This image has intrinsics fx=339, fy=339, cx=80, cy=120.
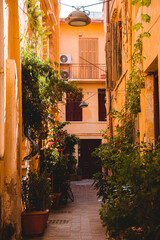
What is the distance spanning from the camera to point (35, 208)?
23.4 ft

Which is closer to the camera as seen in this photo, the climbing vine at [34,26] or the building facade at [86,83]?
the climbing vine at [34,26]

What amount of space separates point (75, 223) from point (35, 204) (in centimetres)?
158

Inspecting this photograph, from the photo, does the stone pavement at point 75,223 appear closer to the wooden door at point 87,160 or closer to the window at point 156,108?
the window at point 156,108

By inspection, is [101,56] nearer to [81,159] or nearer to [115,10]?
[81,159]

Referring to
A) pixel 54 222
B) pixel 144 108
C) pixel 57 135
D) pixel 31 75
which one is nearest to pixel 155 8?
pixel 144 108

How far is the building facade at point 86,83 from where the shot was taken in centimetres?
2242

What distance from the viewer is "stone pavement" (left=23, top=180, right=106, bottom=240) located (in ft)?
22.7

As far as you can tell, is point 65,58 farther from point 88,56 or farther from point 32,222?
point 32,222

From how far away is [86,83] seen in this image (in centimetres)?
2341

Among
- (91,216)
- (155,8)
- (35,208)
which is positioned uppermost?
(155,8)

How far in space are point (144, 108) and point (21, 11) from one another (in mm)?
3833

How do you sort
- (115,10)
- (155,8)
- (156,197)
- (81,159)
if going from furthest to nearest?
(81,159)
(115,10)
(155,8)
(156,197)

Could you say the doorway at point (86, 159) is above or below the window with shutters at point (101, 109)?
below

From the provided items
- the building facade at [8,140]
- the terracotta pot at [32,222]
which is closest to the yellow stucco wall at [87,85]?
the terracotta pot at [32,222]
